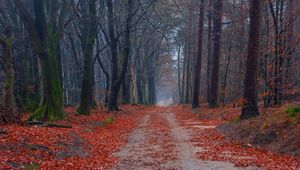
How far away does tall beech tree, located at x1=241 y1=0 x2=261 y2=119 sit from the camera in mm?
17234

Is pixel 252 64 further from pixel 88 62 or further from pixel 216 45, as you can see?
pixel 88 62

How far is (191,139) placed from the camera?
15828 millimetres

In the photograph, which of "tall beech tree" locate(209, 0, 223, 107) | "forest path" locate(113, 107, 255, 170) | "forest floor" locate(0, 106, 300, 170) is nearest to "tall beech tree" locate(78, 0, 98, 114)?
"tall beech tree" locate(209, 0, 223, 107)

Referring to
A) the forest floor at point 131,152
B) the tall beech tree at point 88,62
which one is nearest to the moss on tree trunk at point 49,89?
the forest floor at point 131,152

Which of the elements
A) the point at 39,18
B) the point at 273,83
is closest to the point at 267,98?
the point at 273,83

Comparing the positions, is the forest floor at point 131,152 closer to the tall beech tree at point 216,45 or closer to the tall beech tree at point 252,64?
the tall beech tree at point 252,64

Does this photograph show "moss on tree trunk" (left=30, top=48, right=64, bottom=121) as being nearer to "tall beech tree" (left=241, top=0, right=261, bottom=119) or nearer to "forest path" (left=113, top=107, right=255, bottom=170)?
"forest path" (left=113, top=107, right=255, bottom=170)

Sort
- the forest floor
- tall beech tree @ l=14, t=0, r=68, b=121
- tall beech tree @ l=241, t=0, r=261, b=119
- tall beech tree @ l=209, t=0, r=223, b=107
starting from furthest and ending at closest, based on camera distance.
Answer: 1. tall beech tree @ l=209, t=0, r=223, b=107
2. tall beech tree @ l=14, t=0, r=68, b=121
3. tall beech tree @ l=241, t=0, r=261, b=119
4. the forest floor

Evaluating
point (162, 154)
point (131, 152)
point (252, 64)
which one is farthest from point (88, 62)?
point (162, 154)

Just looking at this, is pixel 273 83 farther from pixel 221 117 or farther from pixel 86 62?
pixel 86 62

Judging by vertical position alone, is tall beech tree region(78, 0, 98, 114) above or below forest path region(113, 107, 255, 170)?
above

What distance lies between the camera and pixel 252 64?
685 inches

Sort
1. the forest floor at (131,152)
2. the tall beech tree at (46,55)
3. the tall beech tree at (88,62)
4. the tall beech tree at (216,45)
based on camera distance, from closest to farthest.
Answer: the forest floor at (131,152)
the tall beech tree at (46,55)
the tall beech tree at (88,62)
the tall beech tree at (216,45)

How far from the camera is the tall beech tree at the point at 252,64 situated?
679 inches
